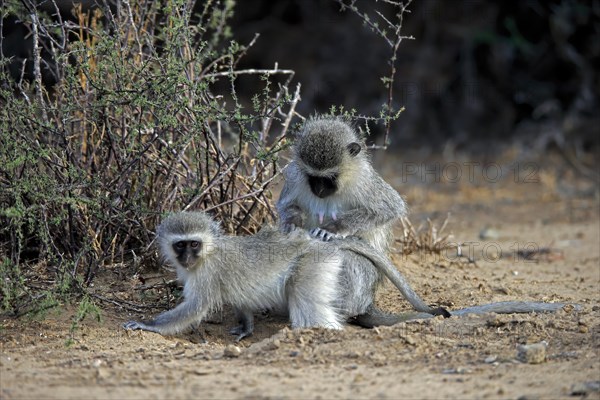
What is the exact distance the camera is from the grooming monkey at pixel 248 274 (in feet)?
19.4

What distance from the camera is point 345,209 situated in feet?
22.4

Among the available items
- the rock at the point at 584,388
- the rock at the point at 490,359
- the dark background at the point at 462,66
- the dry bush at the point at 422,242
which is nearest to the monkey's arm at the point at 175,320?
the rock at the point at 490,359

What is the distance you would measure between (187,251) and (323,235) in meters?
1.08

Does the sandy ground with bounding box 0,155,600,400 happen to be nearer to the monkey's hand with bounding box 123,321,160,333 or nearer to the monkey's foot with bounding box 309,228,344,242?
the monkey's hand with bounding box 123,321,160,333

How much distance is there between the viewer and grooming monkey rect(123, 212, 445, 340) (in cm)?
592

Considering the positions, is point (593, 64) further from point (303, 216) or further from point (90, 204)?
point (90, 204)

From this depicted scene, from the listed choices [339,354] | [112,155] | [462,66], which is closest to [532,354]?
[339,354]

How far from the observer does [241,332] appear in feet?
20.5

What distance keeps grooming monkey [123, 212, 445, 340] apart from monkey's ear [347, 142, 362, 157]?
774 mm

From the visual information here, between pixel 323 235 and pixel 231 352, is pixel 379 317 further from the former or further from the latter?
pixel 231 352

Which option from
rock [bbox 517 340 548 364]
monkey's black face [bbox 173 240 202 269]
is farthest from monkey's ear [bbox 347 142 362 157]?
rock [bbox 517 340 548 364]

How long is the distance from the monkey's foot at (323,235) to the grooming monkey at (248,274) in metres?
0.12

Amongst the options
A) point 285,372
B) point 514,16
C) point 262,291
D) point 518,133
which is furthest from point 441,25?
point 285,372

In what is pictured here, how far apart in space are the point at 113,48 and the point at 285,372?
2754 mm
